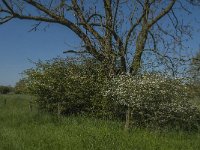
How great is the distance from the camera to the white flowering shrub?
14750 millimetres

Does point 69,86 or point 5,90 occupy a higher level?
point 5,90

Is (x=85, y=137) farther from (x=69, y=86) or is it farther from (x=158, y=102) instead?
(x=69, y=86)

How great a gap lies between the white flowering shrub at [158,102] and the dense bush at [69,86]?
3.05 m

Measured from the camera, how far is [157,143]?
11.3 meters

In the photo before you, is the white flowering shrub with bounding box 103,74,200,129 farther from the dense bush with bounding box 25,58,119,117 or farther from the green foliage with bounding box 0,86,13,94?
the green foliage with bounding box 0,86,13,94

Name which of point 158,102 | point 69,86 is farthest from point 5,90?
point 158,102

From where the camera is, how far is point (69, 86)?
751 inches

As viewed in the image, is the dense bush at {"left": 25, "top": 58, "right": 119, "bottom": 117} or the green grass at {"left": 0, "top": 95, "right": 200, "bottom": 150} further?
the dense bush at {"left": 25, "top": 58, "right": 119, "bottom": 117}

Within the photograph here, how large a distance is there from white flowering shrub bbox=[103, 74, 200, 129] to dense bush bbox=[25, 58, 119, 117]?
9.99ft

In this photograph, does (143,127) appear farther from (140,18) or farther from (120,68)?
(140,18)

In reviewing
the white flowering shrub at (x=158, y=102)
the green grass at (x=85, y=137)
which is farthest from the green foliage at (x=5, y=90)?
the white flowering shrub at (x=158, y=102)

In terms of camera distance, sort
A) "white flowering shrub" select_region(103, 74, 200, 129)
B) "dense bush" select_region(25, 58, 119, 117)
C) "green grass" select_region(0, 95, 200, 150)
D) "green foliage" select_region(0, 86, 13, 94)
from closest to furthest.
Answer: "green grass" select_region(0, 95, 200, 150) < "white flowering shrub" select_region(103, 74, 200, 129) < "dense bush" select_region(25, 58, 119, 117) < "green foliage" select_region(0, 86, 13, 94)

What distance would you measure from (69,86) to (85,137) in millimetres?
7395

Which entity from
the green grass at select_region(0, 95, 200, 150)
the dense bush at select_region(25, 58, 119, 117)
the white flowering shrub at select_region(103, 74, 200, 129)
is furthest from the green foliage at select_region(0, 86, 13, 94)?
the white flowering shrub at select_region(103, 74, 200, 129)
